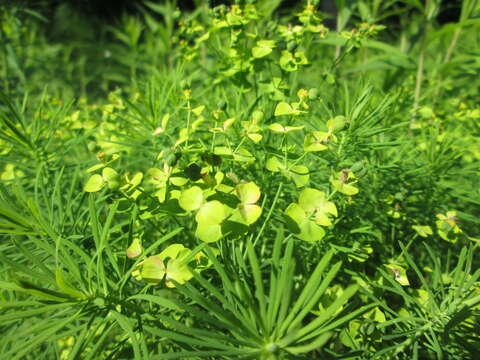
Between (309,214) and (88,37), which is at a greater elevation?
(88,37)

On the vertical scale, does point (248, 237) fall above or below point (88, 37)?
below

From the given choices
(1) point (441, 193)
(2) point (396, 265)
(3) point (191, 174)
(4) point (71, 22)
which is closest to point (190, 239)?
(3) point (191, 174)

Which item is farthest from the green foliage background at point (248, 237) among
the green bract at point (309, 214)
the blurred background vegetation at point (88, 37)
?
the blurred background vegetation at point (88, 37)

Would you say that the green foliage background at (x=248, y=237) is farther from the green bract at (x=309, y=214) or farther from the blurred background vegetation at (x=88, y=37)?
the blurred background vegetation at (x=88, y=37)

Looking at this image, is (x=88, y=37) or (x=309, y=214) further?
(x=88, y=37)

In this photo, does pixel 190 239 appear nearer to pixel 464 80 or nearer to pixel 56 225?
pixel 56 225

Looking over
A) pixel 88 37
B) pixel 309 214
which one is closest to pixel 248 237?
pixel 309 214

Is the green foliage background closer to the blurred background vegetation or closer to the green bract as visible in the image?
the green bract

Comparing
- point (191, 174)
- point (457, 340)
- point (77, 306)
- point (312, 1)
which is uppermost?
point (312, 1)

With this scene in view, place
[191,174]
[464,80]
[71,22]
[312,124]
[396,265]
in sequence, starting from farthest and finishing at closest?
[71,22] → [464,80] → [312,124] → [396,265] → [191,174]

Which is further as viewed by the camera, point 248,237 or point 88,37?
point 88,37

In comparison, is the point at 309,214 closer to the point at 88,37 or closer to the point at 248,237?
the point at 248,237
